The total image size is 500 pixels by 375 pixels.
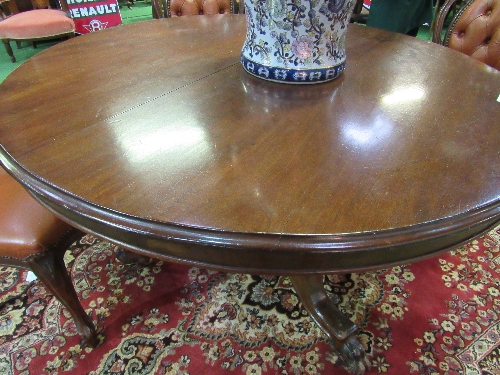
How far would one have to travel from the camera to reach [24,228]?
0.57 m

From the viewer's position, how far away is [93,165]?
39 cm

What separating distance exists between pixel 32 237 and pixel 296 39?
0.54m

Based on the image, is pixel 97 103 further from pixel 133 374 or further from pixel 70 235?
pixel 133 374

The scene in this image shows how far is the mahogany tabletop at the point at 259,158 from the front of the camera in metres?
0.32

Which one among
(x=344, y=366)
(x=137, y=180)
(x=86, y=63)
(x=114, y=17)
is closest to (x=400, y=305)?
(x=344, y=366)

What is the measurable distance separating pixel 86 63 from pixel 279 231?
1.83ft

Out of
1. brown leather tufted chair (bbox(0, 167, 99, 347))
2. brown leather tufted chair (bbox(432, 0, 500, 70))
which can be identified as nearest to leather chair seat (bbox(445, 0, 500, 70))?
brown leather tufted chair (bbox(432, 0, 500, 70))

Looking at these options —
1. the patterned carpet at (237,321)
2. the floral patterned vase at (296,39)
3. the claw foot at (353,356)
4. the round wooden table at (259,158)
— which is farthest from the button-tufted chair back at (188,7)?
the claw foot at (353,356)

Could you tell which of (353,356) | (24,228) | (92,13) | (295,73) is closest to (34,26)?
(92,13)

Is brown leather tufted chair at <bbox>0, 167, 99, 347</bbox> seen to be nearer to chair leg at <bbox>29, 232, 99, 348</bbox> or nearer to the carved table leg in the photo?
chair leg at <bbox>29, 232, 99, 348</bbox>

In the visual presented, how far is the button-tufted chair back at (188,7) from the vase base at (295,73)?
0.75 m

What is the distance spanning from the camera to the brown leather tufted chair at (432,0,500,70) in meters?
0.85

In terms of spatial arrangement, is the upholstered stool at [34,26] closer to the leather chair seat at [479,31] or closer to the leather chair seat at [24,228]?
the leather chair seat at [24,228]

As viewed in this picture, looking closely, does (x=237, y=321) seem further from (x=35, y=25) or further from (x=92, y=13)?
(x=92, y=13)
